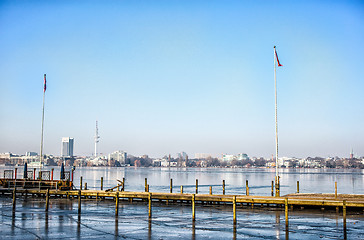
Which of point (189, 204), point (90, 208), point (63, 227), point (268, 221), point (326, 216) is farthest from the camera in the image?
point (189, 204)

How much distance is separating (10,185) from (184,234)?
36.8 m

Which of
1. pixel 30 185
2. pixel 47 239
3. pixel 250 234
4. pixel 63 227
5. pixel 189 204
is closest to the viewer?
pixel 47 239

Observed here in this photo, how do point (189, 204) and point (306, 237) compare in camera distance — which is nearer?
point (306, 237)

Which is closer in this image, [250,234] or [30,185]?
[250,234]

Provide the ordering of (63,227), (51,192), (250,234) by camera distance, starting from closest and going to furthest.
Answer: (250,234), (63,227), (51,192)

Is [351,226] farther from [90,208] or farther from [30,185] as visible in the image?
[30,185]

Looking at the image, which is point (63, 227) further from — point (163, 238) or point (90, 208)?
point (90, 208)

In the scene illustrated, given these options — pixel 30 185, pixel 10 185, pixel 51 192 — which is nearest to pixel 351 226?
pixel 51 192

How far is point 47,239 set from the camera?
2172cm

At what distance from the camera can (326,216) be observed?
3145cm

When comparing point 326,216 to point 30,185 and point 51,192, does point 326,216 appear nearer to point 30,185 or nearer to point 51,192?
point 51,192

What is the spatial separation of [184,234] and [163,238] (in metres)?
1.76

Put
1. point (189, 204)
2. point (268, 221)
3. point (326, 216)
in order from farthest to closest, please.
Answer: point (189, 204) → point (326, 216) → point (268, 221)

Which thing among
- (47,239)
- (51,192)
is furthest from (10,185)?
(47,239)
